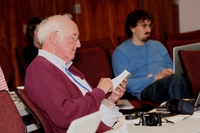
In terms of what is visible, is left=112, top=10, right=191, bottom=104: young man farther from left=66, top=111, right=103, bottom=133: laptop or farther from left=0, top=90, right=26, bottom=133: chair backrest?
left=66, top=111, right=103, bottom=133: laptop

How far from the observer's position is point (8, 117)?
2430 mm

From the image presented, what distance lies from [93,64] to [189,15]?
352 cm

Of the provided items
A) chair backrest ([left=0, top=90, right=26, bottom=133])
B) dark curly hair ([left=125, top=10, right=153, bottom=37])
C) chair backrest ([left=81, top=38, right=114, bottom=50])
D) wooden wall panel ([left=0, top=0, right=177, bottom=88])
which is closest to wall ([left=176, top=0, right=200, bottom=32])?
wooden wall panel ([left=0, top=0, right=177, bottom=88])

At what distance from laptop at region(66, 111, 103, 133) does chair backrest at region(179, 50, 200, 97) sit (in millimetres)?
2256

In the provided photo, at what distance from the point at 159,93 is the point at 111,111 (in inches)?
63.9

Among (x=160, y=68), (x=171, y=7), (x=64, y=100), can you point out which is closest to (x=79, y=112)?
(x=64, y=100)

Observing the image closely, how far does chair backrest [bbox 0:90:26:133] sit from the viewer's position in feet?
7.88

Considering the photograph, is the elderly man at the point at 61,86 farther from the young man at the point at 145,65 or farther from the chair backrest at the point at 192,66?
the young man at the point at 145,65

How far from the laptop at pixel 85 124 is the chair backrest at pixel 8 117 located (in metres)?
0.48

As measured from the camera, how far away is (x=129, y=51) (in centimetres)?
500

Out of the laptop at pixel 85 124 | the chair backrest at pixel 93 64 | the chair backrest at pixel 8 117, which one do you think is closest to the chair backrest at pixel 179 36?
the chair backrest at pixel 93 64

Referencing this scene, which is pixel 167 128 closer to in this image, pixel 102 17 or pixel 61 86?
pixel 61 86

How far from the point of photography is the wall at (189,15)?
7758 millimetres

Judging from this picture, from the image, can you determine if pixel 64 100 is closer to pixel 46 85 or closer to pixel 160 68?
pixel 46 85
